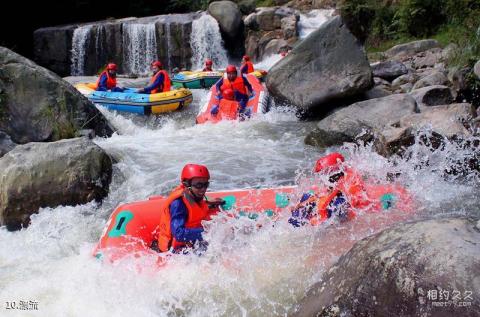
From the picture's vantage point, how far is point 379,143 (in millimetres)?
6305

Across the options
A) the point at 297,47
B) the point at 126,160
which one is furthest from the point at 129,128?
the point at 297,47

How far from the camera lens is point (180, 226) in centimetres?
392

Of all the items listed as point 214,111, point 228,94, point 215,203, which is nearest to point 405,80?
point 228,94

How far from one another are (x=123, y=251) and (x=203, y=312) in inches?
35.6

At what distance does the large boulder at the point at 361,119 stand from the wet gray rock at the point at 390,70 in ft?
11.2

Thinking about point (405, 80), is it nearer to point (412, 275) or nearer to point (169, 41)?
point (412, 275)

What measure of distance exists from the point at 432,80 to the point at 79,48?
12593mm

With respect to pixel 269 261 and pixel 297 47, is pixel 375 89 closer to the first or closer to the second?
pixel 297 47

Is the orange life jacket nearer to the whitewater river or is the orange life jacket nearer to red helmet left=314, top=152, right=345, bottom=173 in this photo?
the whitewater river

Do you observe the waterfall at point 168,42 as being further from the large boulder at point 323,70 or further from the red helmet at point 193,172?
the red helmet at point 193,172

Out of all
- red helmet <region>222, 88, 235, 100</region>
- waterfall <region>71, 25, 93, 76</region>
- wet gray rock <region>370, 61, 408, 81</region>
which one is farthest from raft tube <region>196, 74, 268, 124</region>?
waterfall <region>71, 25, 93, 76</region>

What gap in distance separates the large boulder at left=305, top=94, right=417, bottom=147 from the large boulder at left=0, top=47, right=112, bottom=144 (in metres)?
3.91

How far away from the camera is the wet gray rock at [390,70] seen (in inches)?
432

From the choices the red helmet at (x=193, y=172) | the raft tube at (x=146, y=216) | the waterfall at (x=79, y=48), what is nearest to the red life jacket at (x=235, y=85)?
the raft tube at (x=146, y=216)
